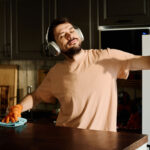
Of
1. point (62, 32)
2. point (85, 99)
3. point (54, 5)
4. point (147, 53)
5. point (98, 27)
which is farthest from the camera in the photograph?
point (54, 5)

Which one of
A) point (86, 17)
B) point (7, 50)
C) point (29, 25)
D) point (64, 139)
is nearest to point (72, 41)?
point (64, 139)

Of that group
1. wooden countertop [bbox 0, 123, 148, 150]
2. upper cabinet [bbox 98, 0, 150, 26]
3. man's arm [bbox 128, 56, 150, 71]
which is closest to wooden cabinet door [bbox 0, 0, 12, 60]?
upper cabinet [bbox 98, 0, 150, 26]

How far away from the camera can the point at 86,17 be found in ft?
9.63

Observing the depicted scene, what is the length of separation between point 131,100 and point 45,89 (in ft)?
4.50

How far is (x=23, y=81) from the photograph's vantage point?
3.84 meters

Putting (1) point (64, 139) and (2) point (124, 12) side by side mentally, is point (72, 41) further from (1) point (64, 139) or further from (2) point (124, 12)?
(2) point (124, 12)

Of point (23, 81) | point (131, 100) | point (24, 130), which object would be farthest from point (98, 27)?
point (24, 130)

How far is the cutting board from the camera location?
3686mm

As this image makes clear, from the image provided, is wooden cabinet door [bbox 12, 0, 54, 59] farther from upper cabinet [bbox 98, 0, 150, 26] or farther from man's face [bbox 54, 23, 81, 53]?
man's face [bbox 54, 23, 81, 53]

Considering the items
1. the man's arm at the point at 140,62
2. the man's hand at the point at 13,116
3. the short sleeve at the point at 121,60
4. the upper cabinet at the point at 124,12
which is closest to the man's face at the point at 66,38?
the short sleeve at the point at 121,60

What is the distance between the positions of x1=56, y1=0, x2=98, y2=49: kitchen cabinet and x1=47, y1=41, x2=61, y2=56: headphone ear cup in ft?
3.17

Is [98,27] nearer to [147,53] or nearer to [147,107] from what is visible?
[147,53]

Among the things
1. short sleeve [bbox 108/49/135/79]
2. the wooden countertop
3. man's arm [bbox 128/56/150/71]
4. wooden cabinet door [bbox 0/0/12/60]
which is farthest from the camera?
wooden cabinet door [bbox 0/0/12/60]

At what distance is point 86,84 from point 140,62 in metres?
0.33
